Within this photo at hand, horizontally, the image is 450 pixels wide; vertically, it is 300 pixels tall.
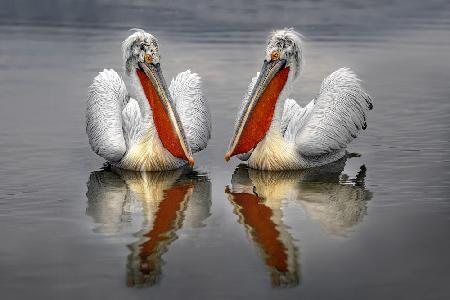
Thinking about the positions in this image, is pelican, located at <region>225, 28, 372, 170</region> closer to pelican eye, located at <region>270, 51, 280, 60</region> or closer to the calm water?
pelican eye, located at <region>270, 51, 280, 60</region>

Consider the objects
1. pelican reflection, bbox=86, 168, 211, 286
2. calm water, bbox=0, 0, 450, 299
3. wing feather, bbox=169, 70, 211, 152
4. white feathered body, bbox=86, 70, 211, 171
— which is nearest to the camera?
calm water, bbox=0, 0, 450, 299

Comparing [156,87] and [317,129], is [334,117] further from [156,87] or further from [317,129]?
[156,87]

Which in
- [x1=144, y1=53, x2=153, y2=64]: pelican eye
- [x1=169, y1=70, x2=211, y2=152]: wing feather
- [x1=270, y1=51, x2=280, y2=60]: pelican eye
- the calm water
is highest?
[x1=270, y1=51, x2=280, y2=60]: pelican eye

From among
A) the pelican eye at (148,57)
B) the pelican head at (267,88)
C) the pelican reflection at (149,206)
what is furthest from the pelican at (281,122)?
the pelican eye at (148,57)

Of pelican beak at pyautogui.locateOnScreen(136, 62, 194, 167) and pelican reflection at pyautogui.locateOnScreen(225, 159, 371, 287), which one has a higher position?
pelican beak at pyautogui.locateOnScreen(136, 62, 194, 167)

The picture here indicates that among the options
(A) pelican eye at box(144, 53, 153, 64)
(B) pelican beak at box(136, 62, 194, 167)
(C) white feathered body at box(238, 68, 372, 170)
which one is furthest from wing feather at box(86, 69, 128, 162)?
(C) white feathered body at box(238, 68, 372, 170)

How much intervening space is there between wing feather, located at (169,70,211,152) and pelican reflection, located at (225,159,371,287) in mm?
412

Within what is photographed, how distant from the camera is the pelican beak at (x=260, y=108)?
708 centimetres

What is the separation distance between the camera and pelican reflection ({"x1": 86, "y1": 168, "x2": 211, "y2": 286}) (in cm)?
512

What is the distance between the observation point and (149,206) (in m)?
6.34

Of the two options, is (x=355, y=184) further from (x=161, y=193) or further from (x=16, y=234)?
(x=16, y=234)

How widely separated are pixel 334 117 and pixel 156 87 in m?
1.49

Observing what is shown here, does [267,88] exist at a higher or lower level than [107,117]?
higher

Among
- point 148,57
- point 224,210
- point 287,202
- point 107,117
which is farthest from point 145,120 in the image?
point 287,202
